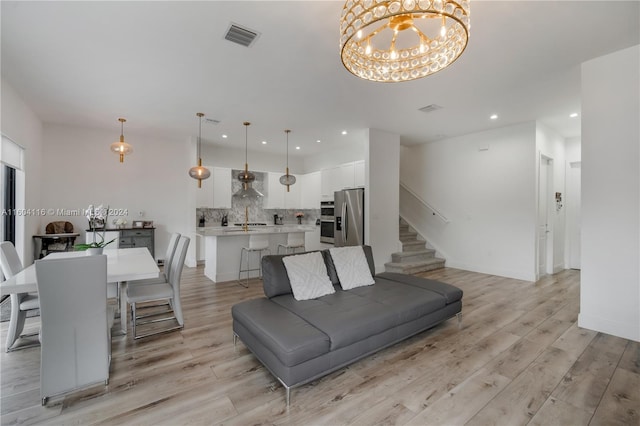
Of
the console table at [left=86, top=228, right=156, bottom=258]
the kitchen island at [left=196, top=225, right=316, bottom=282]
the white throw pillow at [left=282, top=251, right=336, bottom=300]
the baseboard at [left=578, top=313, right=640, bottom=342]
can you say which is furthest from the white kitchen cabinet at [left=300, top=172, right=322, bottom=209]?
the baseboard at [left=578, top=313, right=640, bottom=342]

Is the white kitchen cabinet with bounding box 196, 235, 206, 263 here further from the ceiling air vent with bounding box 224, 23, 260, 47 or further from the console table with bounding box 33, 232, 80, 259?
the ceiling air vent with bounding box 224, 23, 260, 47

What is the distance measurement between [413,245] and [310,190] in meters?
3.39

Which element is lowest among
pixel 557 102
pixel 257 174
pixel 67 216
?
pixel 67 216

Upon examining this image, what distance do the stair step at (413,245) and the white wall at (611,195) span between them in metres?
3.32

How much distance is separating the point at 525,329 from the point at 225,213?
23.0ft

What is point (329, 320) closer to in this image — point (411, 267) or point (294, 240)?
point (294, 240)

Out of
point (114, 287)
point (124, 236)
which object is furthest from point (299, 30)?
point (124, 236)

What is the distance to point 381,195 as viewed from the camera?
19.3 feet

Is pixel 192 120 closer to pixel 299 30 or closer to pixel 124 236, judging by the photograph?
pixel 124 236

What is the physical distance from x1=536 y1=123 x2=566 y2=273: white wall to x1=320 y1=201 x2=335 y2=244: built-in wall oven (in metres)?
4.58

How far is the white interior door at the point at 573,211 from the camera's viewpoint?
239 inches

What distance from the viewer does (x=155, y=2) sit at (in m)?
2.23

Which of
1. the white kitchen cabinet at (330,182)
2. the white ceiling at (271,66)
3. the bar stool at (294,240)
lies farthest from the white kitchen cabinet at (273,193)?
the white ceiling at (271,66)

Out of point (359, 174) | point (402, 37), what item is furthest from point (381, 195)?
point (402, 37)
